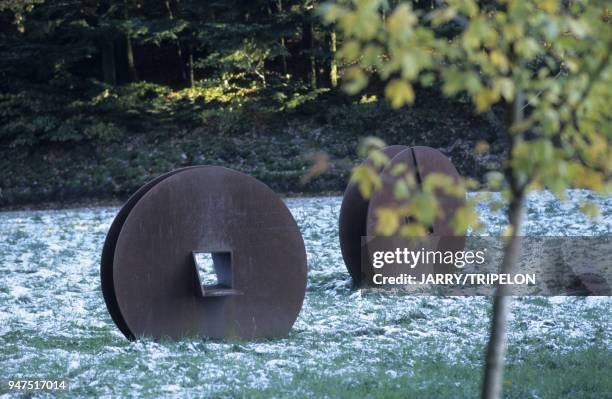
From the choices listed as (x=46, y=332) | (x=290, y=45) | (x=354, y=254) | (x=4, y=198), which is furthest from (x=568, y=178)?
(x=290, y=45)

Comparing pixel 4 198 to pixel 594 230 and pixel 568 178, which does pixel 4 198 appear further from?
pixel 568 178

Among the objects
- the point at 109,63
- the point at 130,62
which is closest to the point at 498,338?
the point at 109,63

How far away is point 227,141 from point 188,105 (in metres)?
2.16

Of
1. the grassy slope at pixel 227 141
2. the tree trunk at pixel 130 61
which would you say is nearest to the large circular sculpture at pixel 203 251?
the grassy slope at pixel 227 141

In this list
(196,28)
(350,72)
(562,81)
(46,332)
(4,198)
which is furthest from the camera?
(196,28)

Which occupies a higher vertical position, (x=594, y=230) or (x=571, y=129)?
(x=571, y=129)

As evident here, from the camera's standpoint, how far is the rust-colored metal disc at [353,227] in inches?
431

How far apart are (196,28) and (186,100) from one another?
7.78ft

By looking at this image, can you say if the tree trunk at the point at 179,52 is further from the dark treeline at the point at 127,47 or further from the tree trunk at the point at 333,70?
the tree trunk at the point at 333,70

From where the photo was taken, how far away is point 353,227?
1104 cm

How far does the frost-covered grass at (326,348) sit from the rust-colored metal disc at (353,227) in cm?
32

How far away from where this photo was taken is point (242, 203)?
831 cm

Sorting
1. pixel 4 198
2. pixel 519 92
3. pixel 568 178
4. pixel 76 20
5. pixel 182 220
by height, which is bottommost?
pixel 4 198

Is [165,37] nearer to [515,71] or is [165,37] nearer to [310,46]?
[310,46]
